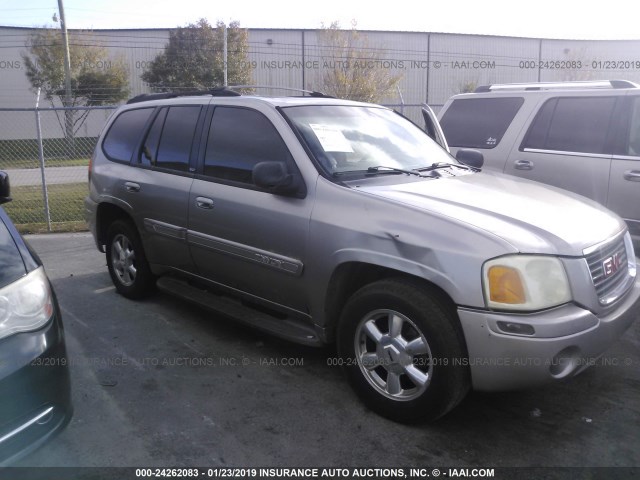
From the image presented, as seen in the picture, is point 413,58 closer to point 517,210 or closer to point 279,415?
point 517,210

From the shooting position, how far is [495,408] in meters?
3.59

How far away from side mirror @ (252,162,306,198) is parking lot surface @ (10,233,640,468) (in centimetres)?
128

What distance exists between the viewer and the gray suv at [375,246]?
9.67ft

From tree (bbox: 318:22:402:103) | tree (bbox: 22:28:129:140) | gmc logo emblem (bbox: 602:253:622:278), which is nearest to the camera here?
gmc logo emblem (bbox: 602:253:622:278)

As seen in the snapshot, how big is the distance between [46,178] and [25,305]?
43.2ft

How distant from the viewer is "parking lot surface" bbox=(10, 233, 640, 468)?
308cm

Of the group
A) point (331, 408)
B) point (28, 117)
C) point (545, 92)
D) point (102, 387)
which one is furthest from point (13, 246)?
point (28, 117)

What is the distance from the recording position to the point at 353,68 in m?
28.5

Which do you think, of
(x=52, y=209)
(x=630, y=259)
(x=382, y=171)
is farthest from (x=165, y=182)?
(x=52, y=209)

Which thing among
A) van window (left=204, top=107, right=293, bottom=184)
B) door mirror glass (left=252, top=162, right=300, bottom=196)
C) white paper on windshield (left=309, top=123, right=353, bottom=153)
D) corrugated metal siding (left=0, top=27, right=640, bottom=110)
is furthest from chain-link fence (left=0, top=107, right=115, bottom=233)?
door mirror glass (left=252, top=162, right=300, bottom=196)

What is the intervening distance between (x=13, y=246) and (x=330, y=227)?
1704 mm

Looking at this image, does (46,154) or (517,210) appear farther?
(46,154)

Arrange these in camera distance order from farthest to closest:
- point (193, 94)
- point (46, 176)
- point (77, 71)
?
point (77, 71), point (46, 176), point (193, 94)

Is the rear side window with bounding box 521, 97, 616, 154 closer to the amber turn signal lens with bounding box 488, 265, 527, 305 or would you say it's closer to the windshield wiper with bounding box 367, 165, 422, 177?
the windshield wiper with bounding box 367, 165, 422, 177
